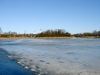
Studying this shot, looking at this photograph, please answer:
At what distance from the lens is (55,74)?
702 cm

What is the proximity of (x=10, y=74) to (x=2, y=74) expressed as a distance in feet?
1.15

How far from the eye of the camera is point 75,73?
715cm

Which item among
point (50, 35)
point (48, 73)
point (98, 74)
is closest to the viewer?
point (98, 74)

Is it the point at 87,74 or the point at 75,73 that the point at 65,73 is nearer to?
the point at 75,73

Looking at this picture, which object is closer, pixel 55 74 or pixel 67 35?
pixel 55 74

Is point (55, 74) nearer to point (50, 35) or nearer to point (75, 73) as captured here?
point (75, 73)

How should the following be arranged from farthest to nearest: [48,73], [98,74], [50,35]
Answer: [50,35], [48,73], [98,74]

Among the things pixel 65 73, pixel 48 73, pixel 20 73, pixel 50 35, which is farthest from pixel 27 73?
pixel 50 35

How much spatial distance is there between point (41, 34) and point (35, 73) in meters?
115

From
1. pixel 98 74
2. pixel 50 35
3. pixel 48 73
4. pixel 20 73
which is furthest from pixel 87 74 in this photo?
pixel 50 35

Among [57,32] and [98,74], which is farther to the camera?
[57,32]

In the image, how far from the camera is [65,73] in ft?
23.6

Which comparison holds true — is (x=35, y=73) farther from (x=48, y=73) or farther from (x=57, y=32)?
(x=57, y=32)

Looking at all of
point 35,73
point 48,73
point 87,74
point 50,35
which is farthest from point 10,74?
point 50,35
